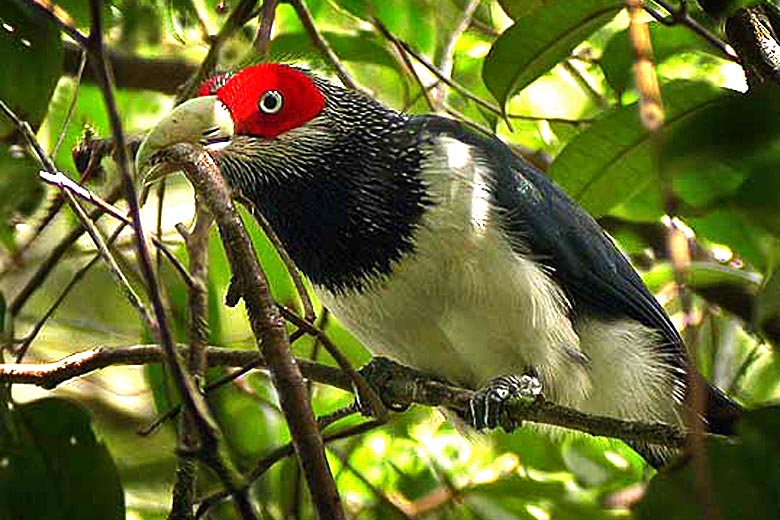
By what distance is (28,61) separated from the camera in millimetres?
1205

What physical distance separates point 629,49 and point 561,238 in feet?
0.91

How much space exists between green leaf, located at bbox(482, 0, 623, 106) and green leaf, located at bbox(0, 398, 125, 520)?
2.27ft

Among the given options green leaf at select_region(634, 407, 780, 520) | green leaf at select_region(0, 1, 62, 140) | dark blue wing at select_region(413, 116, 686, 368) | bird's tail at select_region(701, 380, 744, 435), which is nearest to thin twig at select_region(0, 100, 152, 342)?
green leaf at select_region(0, 1, 62, 140)

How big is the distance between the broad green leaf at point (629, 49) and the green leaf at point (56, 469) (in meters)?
0.91

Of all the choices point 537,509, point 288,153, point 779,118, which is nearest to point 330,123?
point 288,153

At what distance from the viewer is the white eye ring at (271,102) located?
168cm

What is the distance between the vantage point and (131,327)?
7.59 feet

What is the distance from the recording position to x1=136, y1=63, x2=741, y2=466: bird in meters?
1.62

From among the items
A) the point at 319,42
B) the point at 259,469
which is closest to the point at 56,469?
the point at 259,469

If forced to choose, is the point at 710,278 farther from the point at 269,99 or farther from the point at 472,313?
the point at 269,99

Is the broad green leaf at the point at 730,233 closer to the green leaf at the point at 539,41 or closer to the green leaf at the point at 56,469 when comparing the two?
the green leaf at the point at 539,41

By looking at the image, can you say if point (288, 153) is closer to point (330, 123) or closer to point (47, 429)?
point (330, 123)

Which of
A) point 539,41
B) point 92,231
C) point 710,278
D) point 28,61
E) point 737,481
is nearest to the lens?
point 737,481

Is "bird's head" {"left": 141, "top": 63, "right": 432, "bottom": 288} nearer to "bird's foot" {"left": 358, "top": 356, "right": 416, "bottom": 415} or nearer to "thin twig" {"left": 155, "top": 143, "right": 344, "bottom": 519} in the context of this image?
"bird's foot" {"left": 358, "top": 356, "right": 416, "bottom": 415}
